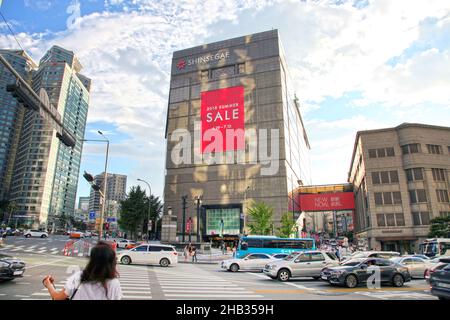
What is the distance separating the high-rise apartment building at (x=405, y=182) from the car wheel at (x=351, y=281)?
151 feet

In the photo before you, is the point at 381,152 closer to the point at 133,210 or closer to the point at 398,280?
the point at 398,280

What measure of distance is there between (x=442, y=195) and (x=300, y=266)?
49178 mm

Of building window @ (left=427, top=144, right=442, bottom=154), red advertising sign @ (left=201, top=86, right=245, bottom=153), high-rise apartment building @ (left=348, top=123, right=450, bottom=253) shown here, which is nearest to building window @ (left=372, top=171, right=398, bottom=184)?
high-rise apartment building @ (left=348, top=123, right=450, bottom=253)

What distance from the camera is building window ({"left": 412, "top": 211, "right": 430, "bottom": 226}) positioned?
50.6m

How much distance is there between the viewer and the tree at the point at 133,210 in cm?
7125


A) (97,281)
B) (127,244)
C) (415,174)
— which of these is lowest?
(127,244)

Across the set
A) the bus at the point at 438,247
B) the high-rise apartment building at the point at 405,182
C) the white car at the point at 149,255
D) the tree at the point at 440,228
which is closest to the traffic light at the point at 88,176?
the white car at the point at 149,255

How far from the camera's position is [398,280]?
1449 cm

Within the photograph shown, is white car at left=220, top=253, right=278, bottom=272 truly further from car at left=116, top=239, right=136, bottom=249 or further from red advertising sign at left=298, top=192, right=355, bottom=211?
red advertising sign at left=298, top=192, right=355, bottom=211

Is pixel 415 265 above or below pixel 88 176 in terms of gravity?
below

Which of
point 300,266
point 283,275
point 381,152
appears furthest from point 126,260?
point 381,152

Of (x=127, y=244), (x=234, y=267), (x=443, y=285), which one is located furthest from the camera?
(x=127, y=244)
